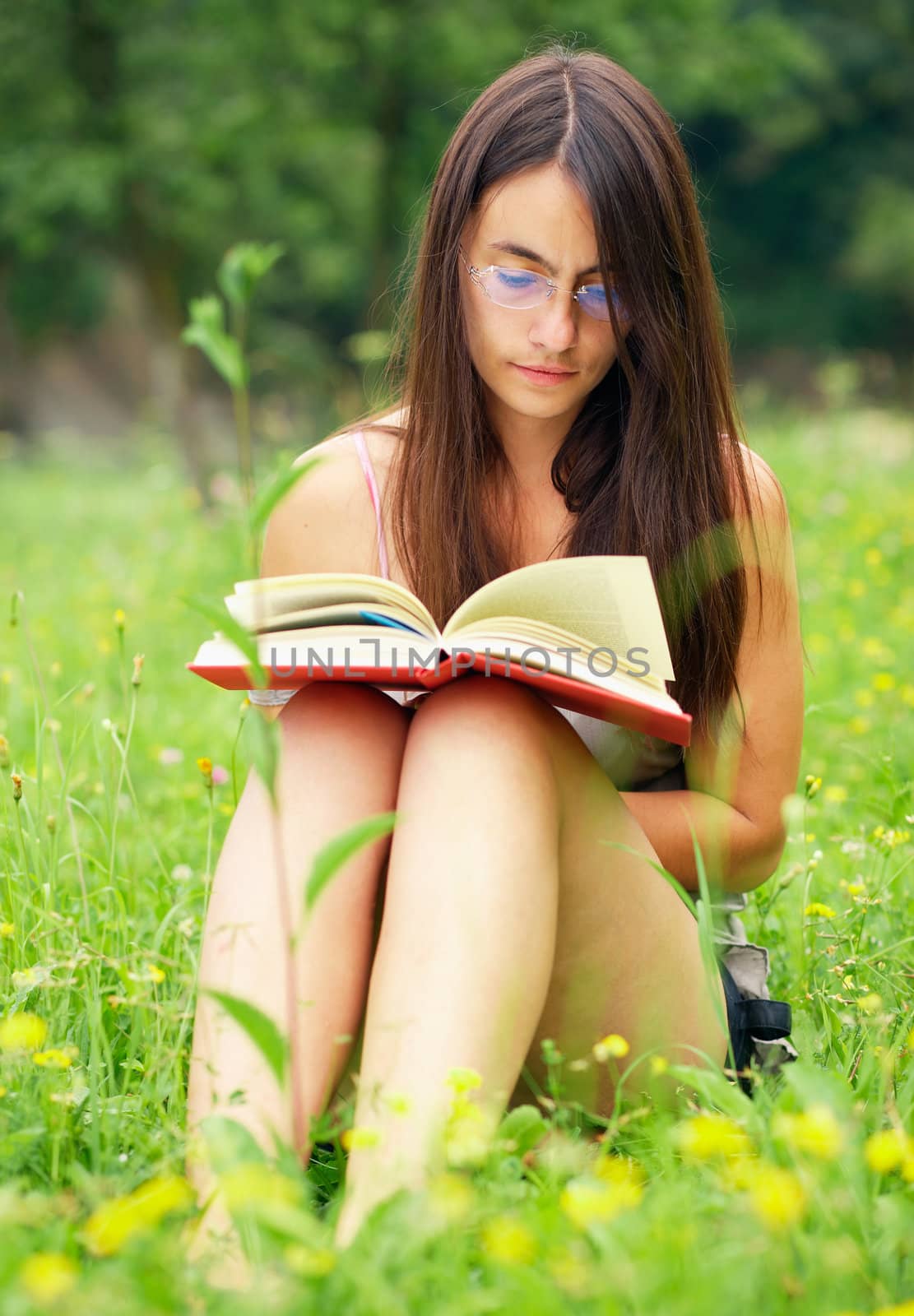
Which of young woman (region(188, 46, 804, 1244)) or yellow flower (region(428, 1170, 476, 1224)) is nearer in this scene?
yellow flower (region(428, 1170, 476, 1224))

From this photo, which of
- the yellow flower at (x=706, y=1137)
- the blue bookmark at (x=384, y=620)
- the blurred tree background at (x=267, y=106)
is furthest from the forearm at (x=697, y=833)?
the blurred tree background at (x=267, y=106)

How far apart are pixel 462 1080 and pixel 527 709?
0.34 meters

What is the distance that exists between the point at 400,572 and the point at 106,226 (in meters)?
7.13

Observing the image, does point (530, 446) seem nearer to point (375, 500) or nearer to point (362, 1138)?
point (375, 500)

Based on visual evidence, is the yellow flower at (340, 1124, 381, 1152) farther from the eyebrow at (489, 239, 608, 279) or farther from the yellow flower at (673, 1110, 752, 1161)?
the eyebrow at (489, 239, 608, 279)

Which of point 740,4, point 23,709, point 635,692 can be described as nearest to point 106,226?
point 23,709

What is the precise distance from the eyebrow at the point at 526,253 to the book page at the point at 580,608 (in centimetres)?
42

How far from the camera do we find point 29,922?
149 cm

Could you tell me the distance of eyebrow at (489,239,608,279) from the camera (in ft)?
4.88

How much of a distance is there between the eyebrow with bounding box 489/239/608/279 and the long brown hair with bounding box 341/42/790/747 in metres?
0.03

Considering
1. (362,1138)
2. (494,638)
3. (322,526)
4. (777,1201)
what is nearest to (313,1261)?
(362,1138)

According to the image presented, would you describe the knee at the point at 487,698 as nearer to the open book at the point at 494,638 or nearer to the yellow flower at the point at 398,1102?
the open book at the point at 494,638

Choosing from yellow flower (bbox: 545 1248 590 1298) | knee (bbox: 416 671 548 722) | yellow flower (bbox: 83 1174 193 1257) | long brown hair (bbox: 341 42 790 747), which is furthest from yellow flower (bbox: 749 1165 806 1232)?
long brown hair (bbox: 341 42 790 747)

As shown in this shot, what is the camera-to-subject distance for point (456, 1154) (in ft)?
3.19
